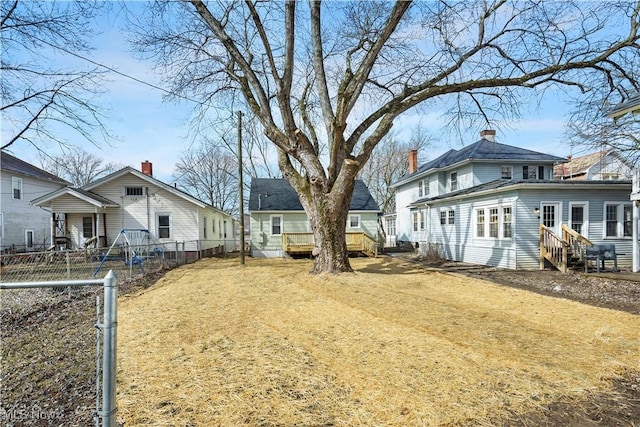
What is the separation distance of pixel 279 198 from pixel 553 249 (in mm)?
14944

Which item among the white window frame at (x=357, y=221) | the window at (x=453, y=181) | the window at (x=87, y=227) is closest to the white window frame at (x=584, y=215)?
the window at (x=453, y=181)

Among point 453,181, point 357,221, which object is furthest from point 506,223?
point 357,221

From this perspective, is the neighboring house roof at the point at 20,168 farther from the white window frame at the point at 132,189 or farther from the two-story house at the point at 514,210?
the two-story house at the point at 514,210

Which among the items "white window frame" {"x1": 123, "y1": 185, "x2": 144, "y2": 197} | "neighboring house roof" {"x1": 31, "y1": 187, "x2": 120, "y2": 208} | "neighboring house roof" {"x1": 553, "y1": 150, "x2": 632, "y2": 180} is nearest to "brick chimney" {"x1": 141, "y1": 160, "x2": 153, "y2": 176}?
"white window frame" {"x1": 123, "y1": 185, "x2": 144, "y2": 197}

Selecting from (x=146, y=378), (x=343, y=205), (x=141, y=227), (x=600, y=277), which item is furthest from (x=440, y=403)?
(x=141, y=227)

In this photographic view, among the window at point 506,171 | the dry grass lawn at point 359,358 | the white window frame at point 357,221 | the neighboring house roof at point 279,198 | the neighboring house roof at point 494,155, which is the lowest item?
the dry grass lawn at point 359,358

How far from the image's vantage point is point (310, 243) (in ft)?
67.4

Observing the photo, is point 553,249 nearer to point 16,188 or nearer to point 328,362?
point 328,362

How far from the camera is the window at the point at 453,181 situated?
2120cm

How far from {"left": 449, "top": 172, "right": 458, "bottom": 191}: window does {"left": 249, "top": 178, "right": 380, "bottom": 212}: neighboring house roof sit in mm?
4819

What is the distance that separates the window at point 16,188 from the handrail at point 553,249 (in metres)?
29.0

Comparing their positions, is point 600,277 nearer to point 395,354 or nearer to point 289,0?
point 395,354

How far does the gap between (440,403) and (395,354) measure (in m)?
1.21

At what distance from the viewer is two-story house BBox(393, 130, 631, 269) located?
45.2 ft
